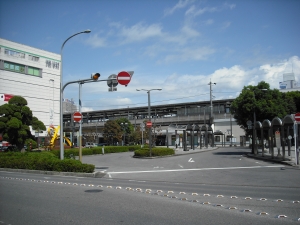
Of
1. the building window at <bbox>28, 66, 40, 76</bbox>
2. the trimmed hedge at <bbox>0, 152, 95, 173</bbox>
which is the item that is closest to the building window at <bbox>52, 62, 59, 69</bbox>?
the building window at <bbox>28, 66, 40, 76</bbox>

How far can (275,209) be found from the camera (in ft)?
27.2

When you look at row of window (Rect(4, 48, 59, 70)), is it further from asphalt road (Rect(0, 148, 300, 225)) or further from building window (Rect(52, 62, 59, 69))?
asphalt road (Rect(0, 148, 300, 225))

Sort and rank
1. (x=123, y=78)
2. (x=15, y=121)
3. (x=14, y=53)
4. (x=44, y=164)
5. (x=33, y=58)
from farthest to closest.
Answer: (x=33, y=58), (x=14, y=53), (x=15, y=121), (x=44, y=164), (x=123, y=78)

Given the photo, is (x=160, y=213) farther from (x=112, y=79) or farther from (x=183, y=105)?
(x=183, y=105)

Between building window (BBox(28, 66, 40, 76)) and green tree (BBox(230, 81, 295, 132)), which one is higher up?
building window (BBox(28, 66, 40, 76))

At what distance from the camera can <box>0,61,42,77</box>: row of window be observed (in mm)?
62750

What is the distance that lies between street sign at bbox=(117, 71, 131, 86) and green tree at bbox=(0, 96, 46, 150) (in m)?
15.5

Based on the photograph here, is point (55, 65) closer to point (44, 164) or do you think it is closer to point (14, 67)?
point (14, 67)

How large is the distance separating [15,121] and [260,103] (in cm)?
2444

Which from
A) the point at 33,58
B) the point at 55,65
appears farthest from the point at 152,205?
the point at 55,65

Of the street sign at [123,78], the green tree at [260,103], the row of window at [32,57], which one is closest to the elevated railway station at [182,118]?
the row of window at [32,57]

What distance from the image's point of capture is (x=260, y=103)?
3325 cm

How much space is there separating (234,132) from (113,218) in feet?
250

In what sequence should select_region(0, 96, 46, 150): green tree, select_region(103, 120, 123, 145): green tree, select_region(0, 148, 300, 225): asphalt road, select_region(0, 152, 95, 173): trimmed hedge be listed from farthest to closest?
select_region(103, 120, 123, 145): green tree < select_region(0, 96, 46, 150): green tree < select_region(0, 152, 95, 173): trimmed hedge < select_region(0, 148, 300, 225): asphalt road
